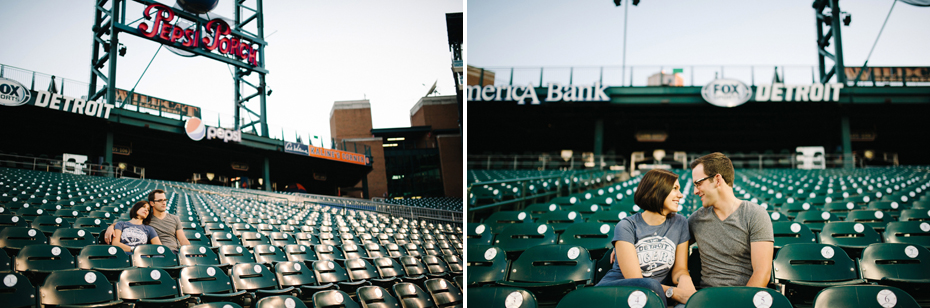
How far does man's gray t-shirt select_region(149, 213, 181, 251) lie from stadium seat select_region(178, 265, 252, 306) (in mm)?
1237

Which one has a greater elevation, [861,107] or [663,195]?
[861,107]

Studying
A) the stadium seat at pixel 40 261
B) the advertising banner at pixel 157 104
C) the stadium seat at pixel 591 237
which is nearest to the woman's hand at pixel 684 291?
the stadium seat at pixel 591 237

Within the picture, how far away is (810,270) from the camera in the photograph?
113 inches

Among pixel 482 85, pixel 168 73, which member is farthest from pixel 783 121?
pixel 168 73

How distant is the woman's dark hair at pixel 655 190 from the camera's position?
2453mm

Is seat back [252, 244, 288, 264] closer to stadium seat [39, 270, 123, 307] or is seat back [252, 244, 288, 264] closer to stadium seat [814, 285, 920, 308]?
stadium seat [39, 270, 123, 307]

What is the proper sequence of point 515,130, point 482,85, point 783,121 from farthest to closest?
point 515,130, point 783,121, point 482,85

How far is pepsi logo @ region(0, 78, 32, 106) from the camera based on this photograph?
1592 centimetres

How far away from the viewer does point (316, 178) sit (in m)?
32.4

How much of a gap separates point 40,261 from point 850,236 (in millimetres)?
6296

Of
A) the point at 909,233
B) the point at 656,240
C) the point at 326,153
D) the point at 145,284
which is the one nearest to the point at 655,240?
the point at 656,240

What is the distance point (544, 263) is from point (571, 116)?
19840mm

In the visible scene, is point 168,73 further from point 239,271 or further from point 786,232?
point 786,232

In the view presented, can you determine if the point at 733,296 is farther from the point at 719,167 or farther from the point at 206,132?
the point at 206,132
